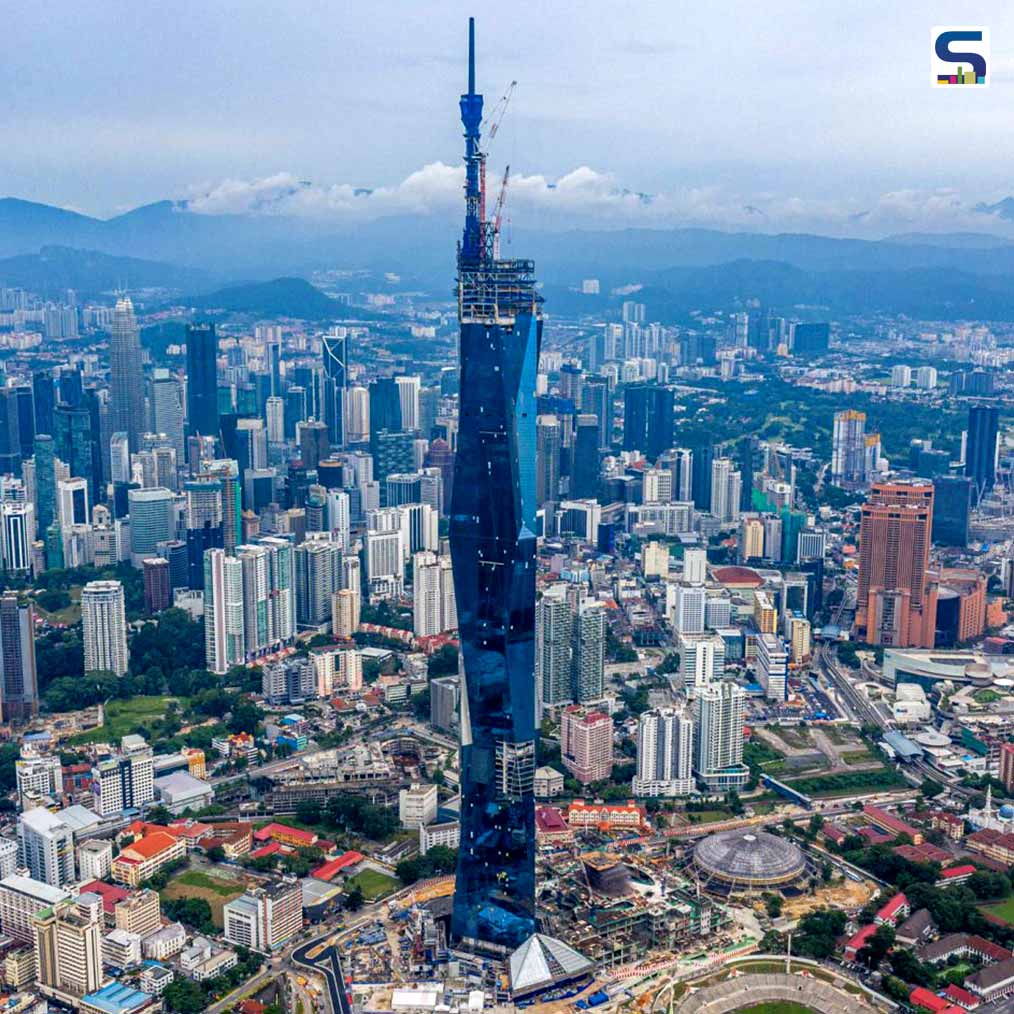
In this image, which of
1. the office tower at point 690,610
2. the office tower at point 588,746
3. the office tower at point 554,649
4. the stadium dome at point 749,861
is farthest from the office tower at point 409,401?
the stadium dome at point 749,861

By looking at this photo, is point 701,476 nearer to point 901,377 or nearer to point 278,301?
point 901,377

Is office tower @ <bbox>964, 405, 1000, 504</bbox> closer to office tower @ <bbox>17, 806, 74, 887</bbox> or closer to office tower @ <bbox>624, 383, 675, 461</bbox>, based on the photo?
office tower @ <bbox>624, 383, 675, 461</bbox>

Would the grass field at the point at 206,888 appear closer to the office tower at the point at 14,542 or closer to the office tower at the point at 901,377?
the office tower at the point at 14,542

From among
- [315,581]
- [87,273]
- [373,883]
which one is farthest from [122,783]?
[87,273]

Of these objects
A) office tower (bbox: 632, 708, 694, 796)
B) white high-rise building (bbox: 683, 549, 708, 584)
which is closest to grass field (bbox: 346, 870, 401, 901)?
office tower (bbox: 632, 708, 694, 796)

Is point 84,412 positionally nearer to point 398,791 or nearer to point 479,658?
point 398,791

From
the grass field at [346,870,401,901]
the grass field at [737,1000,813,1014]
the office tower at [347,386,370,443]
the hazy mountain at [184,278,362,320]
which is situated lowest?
the grass field at [737,1000,813,1014]

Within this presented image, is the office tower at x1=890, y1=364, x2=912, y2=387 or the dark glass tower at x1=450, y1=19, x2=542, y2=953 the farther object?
the office tower at x1=890, y1=364, x2=912, y2=387
